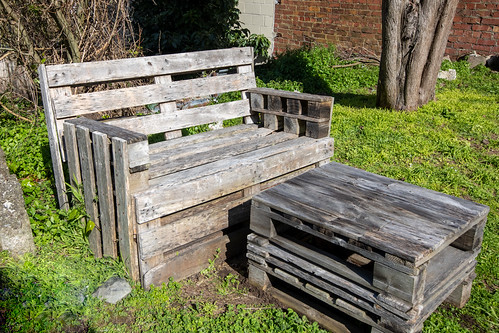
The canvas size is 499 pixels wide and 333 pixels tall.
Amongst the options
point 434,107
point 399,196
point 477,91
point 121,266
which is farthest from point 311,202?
point 477,91

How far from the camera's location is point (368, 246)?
8.12 ft

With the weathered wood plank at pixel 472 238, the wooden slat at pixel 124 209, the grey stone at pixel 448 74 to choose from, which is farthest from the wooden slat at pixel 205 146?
the grey stone at pixel 448 74

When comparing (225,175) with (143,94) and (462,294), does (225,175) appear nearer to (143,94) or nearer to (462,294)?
(143,94)

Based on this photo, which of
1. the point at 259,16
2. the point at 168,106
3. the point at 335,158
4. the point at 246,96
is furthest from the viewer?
the point at 259,16

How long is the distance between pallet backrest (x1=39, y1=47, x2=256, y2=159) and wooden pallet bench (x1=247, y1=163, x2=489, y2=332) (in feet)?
4.47

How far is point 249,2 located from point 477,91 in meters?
5.79

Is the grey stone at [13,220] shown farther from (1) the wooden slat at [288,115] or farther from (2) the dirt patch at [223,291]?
(1) the wooden slat at [288,115]

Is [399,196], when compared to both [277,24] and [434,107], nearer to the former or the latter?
[434,107]

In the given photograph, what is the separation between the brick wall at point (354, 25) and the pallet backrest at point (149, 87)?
19.2 ft

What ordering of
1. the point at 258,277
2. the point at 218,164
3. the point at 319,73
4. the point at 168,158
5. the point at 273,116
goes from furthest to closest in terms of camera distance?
1. the point at 319,73
2. the point at 273,116
3. the point at 168,158
4. the point at 218,164
5. the point at 258,277

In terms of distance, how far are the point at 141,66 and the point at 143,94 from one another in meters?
0.22

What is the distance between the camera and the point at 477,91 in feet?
24.8

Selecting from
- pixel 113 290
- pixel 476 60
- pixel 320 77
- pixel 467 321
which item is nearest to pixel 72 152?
pixel 113 290

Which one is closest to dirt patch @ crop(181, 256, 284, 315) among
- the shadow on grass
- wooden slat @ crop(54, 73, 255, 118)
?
wooden slat @ crop(54, 73, 255, 118)
